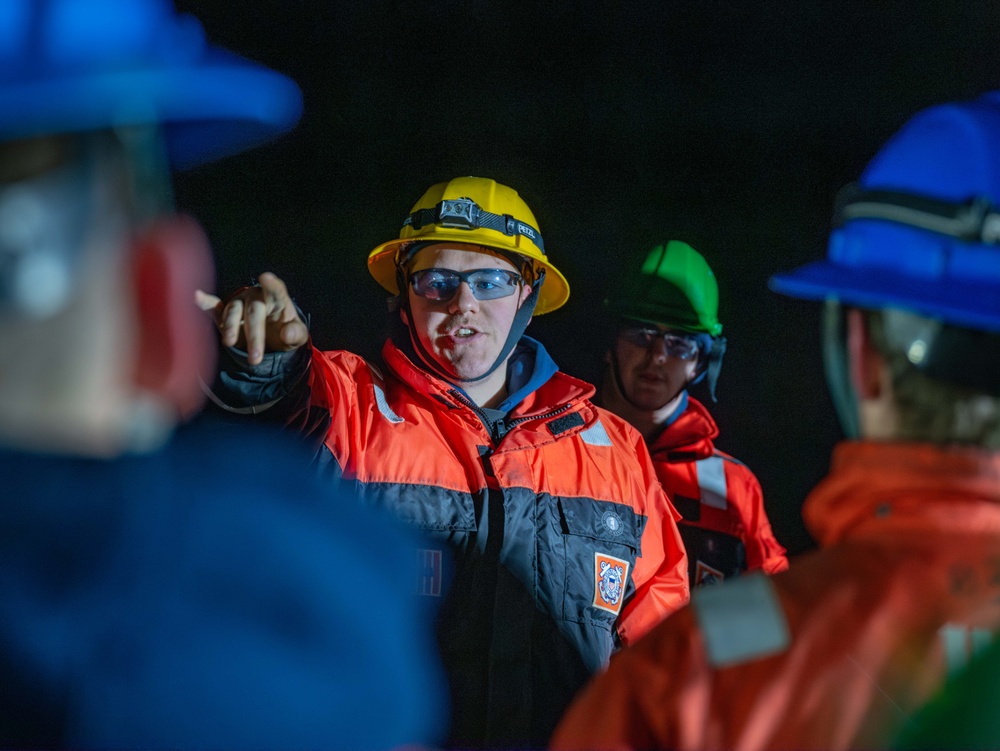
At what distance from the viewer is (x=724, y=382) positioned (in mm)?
5699

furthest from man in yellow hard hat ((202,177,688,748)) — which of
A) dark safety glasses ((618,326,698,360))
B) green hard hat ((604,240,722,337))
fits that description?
green hard hat ((604,240,722,337))

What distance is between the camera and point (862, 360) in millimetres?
1428

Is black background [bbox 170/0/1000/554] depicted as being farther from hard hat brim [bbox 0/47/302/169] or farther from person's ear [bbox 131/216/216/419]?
person's ear [bbox 131/216/216/419]

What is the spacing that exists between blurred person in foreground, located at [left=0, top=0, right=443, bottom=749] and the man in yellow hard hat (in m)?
1.50

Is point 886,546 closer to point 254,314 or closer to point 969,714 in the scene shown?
point 969,714

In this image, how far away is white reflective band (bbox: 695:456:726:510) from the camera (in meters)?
4.02

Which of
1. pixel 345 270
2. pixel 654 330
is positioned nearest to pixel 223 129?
Result: pixel 654 330

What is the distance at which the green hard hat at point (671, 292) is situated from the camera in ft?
15.1

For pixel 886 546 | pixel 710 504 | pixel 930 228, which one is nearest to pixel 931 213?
pixel 930 228

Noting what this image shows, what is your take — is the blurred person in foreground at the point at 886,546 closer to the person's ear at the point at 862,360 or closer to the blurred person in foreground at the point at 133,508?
the person's ear at the point at 862,360

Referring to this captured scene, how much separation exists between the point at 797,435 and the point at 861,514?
4.39m

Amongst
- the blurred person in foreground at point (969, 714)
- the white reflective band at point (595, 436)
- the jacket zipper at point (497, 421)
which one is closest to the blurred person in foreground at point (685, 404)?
the white reflective band at point (595, 436)

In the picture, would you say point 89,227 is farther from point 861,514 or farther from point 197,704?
point 861,514

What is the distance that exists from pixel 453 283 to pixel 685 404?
55.8 inches
